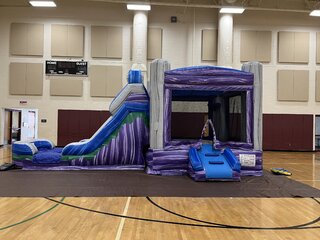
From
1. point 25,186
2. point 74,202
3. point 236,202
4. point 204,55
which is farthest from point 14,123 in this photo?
point 236,202

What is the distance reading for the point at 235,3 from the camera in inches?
440

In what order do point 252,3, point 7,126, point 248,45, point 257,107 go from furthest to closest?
1. point 7,126
2. point 248,45
3. point 252,3
4. point 257,107

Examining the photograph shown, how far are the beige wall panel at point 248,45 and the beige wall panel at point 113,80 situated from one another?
4.78 metres

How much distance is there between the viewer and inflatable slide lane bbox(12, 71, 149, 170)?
18.7 ft

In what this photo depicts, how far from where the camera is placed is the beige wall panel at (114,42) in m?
11.7

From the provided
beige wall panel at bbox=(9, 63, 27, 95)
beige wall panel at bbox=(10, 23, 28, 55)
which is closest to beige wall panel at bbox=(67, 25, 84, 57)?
beige wall panel at bbox=(10, 23, 28, 55)

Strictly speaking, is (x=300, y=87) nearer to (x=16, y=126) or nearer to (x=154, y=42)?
(x=154, y=42)

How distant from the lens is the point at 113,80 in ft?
38.1

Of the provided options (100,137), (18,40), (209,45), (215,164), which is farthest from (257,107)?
(18,40)

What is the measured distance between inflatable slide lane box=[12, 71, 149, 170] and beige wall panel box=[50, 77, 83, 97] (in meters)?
5.92

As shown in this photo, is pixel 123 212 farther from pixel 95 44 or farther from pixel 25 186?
pixel 95 44

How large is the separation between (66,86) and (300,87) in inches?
354

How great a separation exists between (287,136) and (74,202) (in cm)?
1039

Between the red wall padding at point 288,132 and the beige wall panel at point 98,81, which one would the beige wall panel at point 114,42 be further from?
the red wall padding at point 288,132
